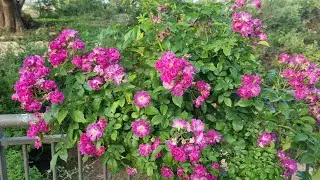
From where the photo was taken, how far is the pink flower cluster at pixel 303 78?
1.84 metres

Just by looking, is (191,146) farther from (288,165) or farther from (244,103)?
(288,165)

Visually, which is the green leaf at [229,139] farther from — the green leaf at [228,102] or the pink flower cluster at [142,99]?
the pink flower cluster at [142,99]

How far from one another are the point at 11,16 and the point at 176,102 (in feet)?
50.3

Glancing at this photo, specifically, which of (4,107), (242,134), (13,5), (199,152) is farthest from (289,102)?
(13,5)

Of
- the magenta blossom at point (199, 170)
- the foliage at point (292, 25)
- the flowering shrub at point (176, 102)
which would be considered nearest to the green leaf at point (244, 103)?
the flowering shrub at point (176, 102)

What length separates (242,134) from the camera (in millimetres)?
1824

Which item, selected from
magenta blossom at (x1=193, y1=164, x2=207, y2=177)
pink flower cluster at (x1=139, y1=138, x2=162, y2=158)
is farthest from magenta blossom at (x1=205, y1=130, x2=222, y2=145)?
pink flower cluster at (x1=139, y1=138, x2=162, y2=158)

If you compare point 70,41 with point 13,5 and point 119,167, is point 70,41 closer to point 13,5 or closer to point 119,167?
point 119,167

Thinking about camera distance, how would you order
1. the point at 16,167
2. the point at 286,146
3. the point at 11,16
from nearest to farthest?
the point at 286,146, the point at 16,167, the point at 11,16

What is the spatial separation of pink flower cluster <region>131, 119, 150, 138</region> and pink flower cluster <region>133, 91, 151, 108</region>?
7 centimetres

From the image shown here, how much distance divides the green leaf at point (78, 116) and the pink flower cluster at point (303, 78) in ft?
3.14

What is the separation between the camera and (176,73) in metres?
1.55

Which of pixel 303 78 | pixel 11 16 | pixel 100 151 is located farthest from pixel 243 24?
pixel 11 16

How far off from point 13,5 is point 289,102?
50.3ft
